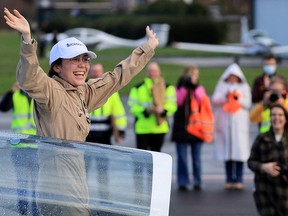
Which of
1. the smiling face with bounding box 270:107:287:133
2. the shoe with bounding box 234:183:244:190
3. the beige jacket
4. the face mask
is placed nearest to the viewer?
the beige jacket

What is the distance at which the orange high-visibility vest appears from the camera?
549 inches

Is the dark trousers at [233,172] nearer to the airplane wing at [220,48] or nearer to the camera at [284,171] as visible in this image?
the camera at [284,171]

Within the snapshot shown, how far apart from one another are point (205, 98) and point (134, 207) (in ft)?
30.2

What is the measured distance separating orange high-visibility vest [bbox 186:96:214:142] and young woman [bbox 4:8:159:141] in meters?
7.88

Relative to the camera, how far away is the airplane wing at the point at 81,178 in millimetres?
4777

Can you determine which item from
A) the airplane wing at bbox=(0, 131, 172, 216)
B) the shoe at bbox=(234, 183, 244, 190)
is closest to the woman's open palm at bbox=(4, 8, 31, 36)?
the airplane wing at bbox=(0, 131, 172, 216)

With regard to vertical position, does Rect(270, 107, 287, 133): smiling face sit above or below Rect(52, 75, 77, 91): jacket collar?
below

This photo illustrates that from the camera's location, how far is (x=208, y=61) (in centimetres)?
4481

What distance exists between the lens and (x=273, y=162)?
9758 millimetres

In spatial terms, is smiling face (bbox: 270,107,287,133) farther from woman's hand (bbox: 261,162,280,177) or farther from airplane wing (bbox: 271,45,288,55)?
airplane wing (bbox: 271,45,288,55)

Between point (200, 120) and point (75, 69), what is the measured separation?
8.19 meters

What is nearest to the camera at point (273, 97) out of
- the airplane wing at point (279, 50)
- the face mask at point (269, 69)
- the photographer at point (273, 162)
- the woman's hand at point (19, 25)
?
the photographer at point (273, 162)

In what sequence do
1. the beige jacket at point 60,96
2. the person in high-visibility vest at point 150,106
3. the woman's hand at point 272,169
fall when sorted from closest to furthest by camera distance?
the beige jacket at point 60,96
the woman's hand at point 272,169
the person in high-visibility vest at point 150,106

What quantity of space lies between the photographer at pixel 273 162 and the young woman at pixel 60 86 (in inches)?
155
